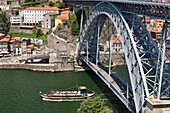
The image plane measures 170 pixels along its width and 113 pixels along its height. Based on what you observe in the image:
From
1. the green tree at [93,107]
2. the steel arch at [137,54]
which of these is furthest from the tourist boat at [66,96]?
the green tree at [93,107]

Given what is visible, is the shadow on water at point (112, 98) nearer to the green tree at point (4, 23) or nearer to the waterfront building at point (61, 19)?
the waterfront building at point (61, 19)

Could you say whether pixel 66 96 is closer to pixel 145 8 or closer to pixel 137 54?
pixel 137 54

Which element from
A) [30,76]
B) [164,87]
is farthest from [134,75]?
[30,76]

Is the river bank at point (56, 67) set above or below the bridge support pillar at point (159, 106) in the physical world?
below

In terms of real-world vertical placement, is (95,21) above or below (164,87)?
above

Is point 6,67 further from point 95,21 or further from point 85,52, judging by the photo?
point 95,21

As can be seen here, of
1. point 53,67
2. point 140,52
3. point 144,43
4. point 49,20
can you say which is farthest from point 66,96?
point 49,20
